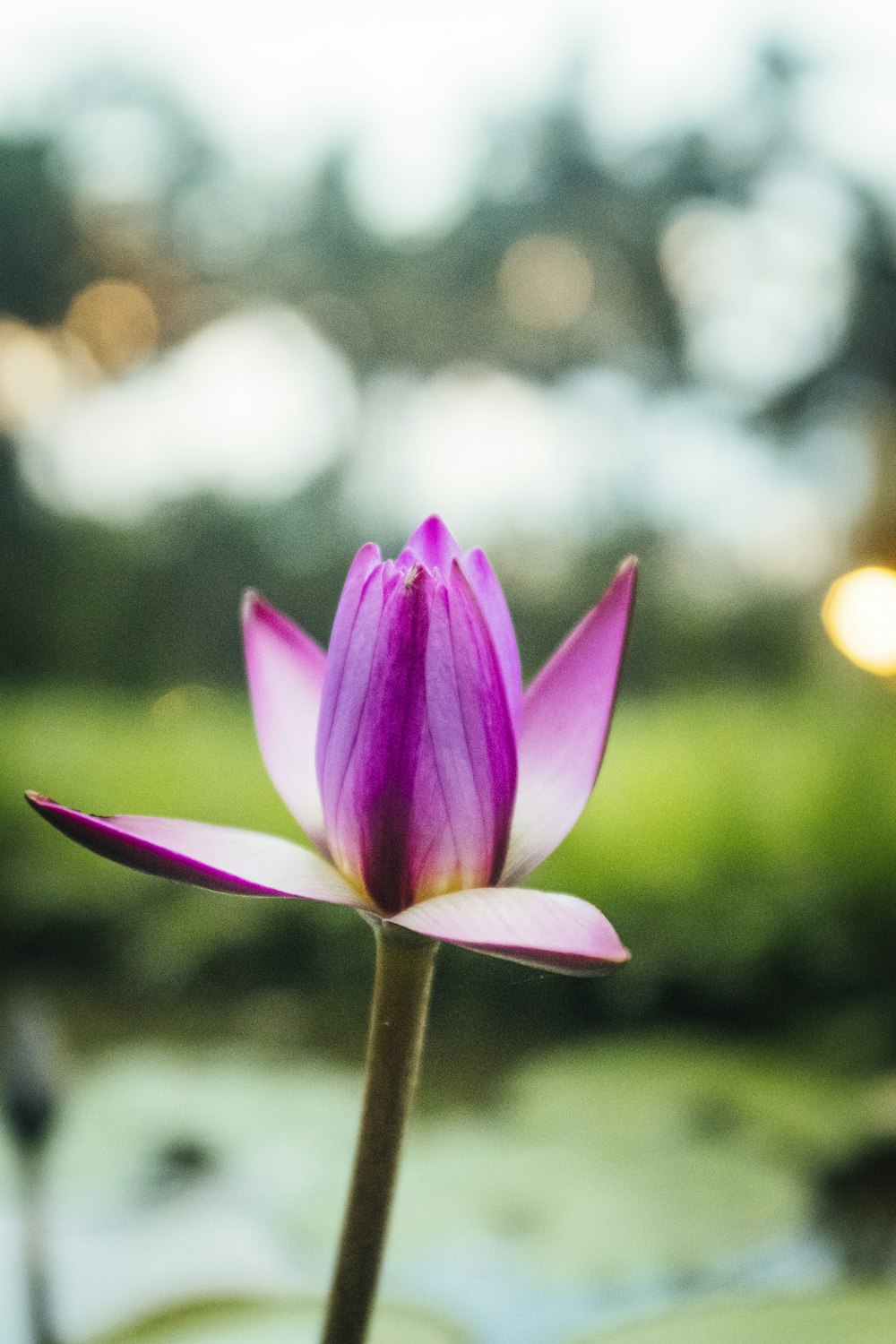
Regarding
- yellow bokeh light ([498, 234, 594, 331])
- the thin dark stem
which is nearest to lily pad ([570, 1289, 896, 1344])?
the thin dark stem

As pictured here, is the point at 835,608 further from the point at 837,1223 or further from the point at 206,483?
the point at 206,483

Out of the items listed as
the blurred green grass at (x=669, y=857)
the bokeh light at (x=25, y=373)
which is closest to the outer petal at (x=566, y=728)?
the blurred green grass at (x=669, y=857)

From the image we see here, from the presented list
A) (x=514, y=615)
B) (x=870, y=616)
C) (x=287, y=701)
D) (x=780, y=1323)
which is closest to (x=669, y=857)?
(x=870, y=616)

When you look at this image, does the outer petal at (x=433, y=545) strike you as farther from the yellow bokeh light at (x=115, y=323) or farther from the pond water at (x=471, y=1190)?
the yellow bokeh light at (x=115, y=323)

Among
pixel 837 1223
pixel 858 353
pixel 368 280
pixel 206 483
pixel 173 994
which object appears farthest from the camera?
pixel 368 280

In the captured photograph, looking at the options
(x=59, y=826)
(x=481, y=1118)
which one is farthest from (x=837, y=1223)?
(x=59, y=826)

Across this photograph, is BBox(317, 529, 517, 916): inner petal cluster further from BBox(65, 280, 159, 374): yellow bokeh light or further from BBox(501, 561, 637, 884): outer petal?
BBox(65, 280, 159, 374): yellow bokeh light
